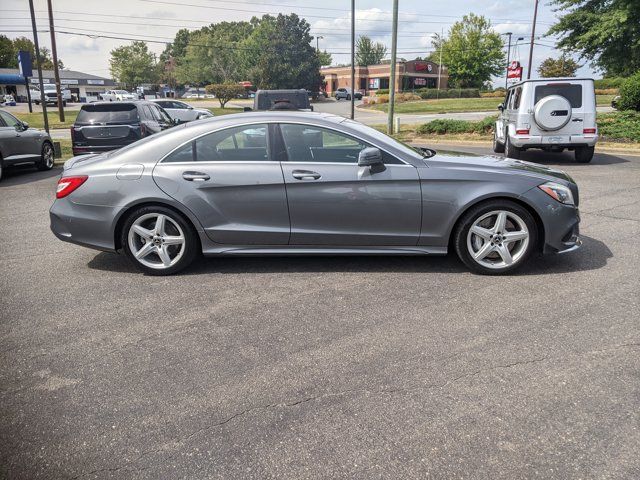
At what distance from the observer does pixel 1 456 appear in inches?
102

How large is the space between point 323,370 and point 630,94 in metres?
20.0

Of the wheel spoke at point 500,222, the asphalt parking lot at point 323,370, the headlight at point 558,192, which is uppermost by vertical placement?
the headlight at point 558,192

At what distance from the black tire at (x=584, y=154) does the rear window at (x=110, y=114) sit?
A: 10308mm

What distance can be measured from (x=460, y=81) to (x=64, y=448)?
8061cm

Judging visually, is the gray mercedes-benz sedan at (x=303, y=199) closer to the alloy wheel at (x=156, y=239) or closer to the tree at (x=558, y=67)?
the alloy wheel at (x=156, y=239)

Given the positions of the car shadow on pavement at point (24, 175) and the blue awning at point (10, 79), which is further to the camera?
Answer: the blue awning at point (10, 79)

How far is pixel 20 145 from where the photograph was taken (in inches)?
475

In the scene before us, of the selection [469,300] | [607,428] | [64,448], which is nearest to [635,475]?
[607,428]

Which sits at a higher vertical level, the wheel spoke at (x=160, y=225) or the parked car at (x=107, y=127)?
the parked car at (x=107, y=127)

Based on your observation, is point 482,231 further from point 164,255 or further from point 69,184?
point 69,184

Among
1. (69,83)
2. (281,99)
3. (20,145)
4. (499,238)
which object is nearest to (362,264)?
(499,238)

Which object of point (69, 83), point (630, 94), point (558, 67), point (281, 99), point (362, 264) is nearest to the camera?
point (362, 264)

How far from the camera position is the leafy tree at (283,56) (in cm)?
8075

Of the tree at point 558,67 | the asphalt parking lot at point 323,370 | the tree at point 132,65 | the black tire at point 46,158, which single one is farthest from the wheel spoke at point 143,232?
the tree at point 132,65
